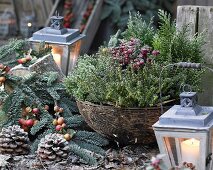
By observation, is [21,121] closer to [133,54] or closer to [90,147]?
[90,147]

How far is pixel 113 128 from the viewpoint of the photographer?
3.62 metres

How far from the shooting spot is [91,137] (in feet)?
12.5

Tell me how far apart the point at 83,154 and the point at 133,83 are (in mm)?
428

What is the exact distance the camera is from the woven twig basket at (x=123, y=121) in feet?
11.6

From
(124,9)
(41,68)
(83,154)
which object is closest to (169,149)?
(83,154)

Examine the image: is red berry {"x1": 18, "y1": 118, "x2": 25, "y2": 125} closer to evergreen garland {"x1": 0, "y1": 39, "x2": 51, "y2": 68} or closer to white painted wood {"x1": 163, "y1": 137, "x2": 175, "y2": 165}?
evergreen garland {"x1": 0, "y1": 39, "x2": 51, "y2": 68}

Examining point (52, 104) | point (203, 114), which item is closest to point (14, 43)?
point (52, 104)

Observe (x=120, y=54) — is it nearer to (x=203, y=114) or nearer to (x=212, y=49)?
(x=212, y=49)

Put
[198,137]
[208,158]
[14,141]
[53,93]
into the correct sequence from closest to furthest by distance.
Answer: [198,137] → [208,158] → [14,141] → [53,93]

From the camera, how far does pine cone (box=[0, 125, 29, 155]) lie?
365 cm

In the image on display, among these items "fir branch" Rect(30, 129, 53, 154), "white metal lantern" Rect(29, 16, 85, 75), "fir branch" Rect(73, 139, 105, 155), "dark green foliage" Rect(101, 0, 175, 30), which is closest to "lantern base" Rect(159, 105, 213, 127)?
"fir branch" Rect(73, 139, 105, 155)

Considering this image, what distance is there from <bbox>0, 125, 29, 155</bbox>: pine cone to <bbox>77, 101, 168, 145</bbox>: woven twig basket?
1.08 ft

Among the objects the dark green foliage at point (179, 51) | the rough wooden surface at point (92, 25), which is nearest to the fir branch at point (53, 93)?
the dark green foliage at point (179, 51)

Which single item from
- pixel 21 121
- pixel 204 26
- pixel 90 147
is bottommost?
pixel 90 147
